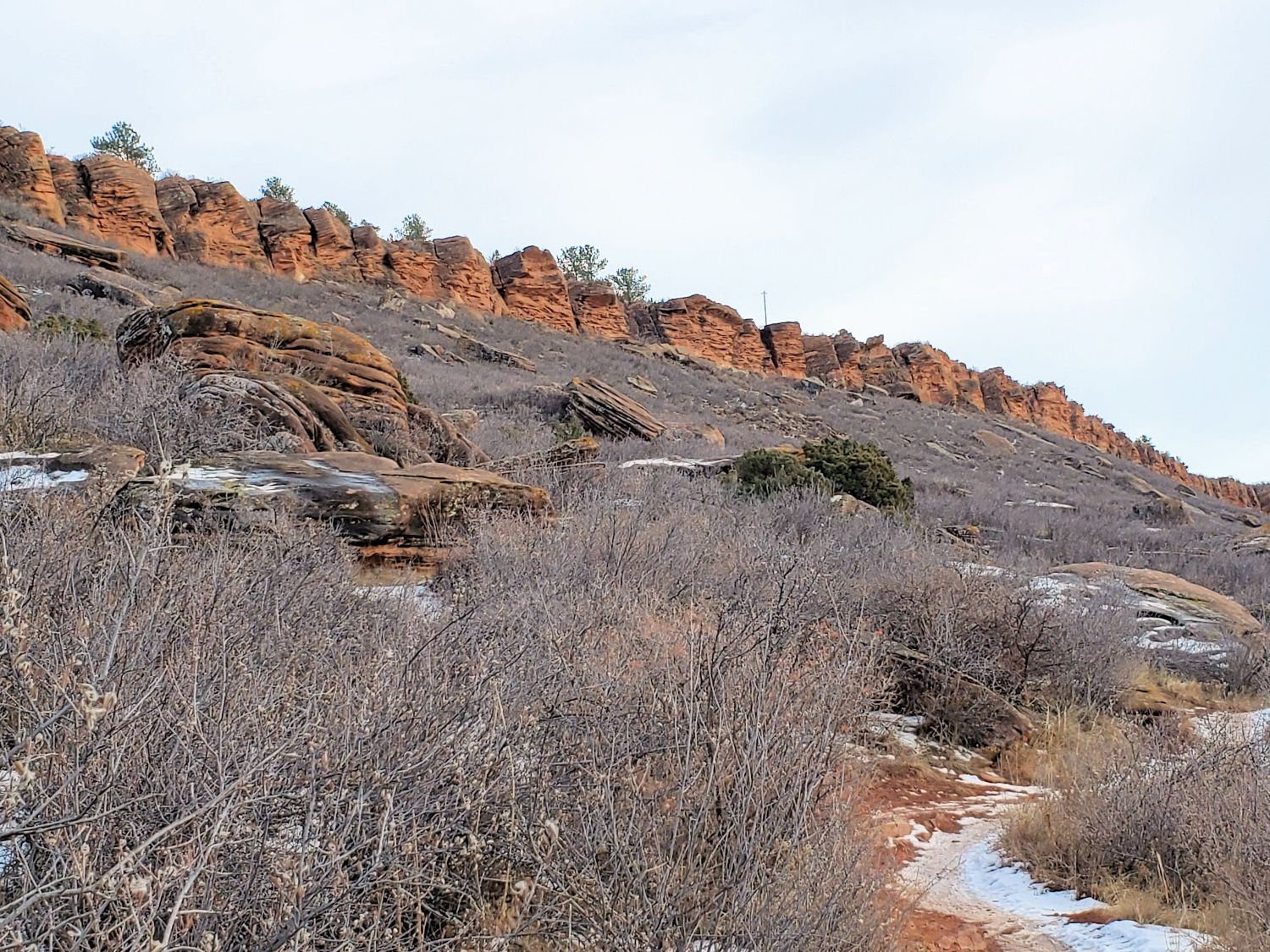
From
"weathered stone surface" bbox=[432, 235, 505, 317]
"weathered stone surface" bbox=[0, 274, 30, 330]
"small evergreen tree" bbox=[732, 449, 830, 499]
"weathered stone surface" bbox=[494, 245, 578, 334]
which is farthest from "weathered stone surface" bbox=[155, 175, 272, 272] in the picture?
"small evergreen tree" bbox=[732, 449, 830, 499]

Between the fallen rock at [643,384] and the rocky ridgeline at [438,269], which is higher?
the rocky ridgeline at [438,269]

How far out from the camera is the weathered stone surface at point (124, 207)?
102 ft

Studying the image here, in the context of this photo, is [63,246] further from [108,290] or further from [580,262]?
[580,262]

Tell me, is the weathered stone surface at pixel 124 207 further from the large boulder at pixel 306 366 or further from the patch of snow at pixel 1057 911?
the patch of snow at pixel 1057 911

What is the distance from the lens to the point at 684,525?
686 centimetres

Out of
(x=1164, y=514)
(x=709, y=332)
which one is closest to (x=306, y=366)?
(x=1164, y=514)

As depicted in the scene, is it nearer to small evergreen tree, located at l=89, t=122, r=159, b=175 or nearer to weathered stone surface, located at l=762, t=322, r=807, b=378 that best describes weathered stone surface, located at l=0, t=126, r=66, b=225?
small evergreen tree, located at l=89, t=122, r=159, b=175

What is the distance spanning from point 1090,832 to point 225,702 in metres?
3.66

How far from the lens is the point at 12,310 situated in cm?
1134

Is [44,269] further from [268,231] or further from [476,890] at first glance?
[476,890]

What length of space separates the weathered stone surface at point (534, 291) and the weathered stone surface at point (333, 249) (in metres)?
7.09

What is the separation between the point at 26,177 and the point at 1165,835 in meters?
37.1

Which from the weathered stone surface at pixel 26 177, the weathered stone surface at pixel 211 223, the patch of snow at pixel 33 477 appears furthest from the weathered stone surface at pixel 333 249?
the patch of snow at pixel 33 477

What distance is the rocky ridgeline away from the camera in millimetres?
31125
